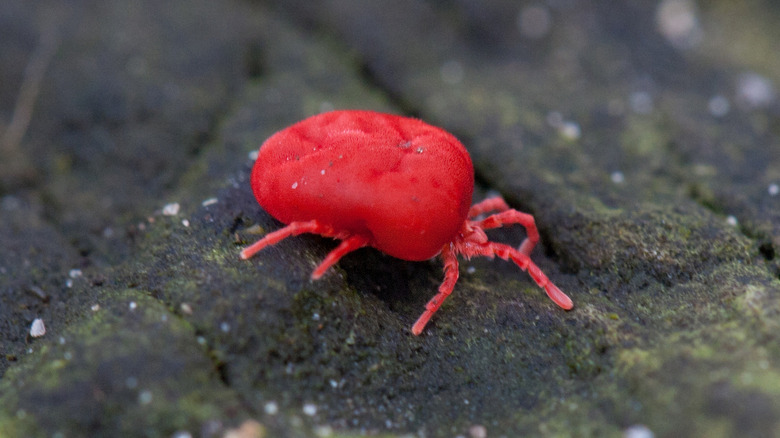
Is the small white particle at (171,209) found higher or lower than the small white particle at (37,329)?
higher

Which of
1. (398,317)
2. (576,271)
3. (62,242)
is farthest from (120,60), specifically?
(576,271)

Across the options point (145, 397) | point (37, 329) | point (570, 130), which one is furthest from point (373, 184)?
point (570, 130)

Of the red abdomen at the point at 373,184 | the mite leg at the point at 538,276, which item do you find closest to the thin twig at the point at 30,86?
the red abdomen at the point at 373,184

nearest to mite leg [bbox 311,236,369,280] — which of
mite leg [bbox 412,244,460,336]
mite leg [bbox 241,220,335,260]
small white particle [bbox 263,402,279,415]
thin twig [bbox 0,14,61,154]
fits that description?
mite leg [bbox 241,220,335,260]

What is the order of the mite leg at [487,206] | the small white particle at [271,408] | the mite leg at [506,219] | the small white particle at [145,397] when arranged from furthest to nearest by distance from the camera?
the mite leg at [487,206]
the mite leg at [506,219]
the small white particle at [271,408]
the small white particle at [145,397]

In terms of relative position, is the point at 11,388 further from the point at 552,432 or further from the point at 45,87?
the point at 45,87

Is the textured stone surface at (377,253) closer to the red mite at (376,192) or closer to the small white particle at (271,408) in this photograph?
the small white particle at (271,408)

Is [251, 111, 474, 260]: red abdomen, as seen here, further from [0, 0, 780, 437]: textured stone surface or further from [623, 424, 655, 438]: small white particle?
[623, 424, 655, 438]: small white particle
